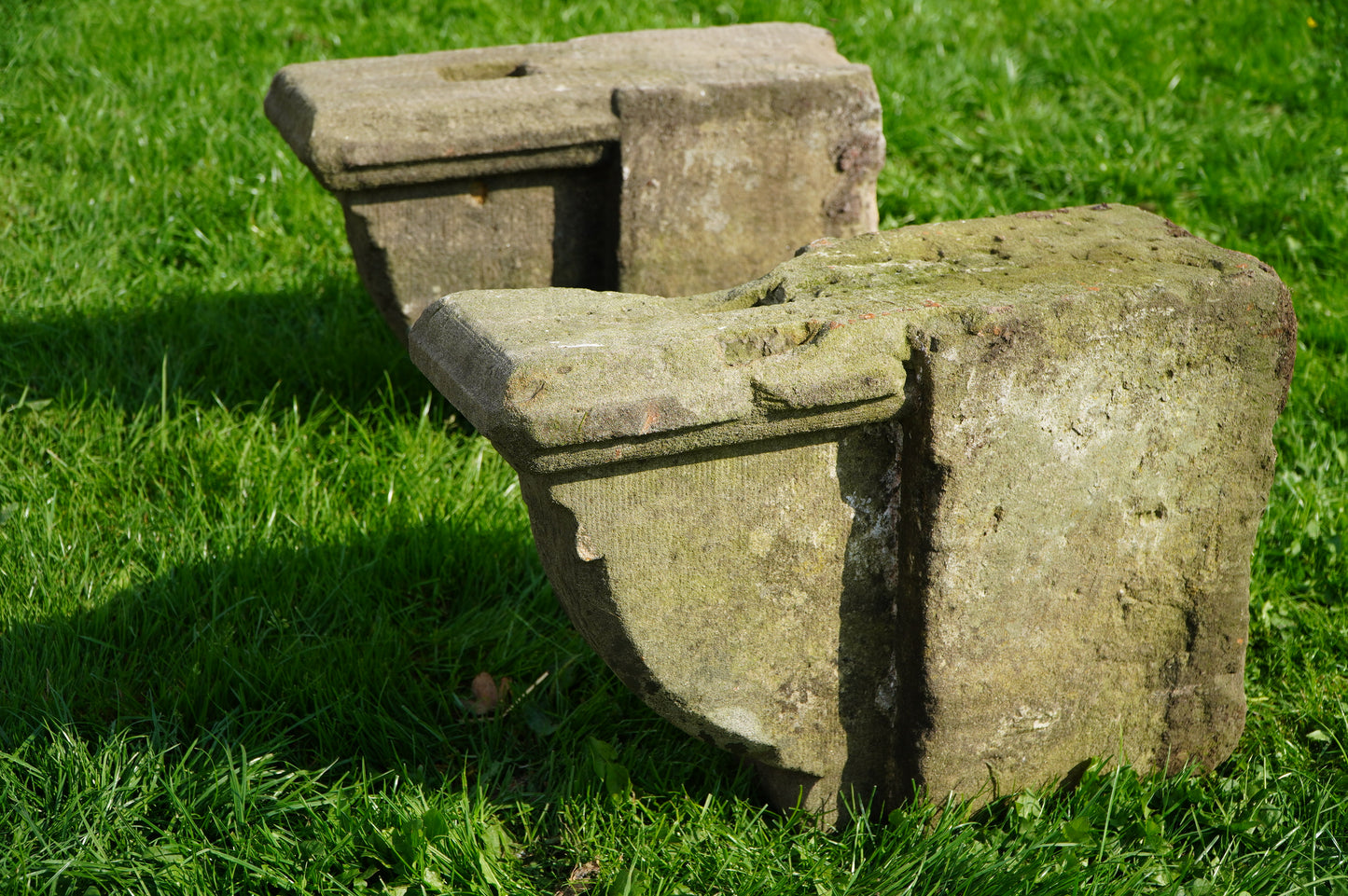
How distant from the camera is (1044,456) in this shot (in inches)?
73.5

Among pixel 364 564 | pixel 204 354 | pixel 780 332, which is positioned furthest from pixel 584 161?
pixel 780 332

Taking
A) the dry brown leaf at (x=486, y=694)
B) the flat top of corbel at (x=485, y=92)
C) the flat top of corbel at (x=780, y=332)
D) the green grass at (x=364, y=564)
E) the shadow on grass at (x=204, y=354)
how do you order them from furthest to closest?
the shadow on grass at (x=204, y=354) < the flat top of corbel at (x=485, y=92) < the dry brown leaf at (x=486, y=694) < the green grass at (x=364, y=564) < the flat top of corbel at (x=780, y=332)

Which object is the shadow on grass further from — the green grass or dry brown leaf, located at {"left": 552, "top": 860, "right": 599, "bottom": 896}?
dry brown leaf, located at {"left": 552, "top": 860, "right": 599, "bottom": 896}

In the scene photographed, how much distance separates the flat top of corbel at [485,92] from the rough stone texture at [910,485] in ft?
3.91

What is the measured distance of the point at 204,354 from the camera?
3598 millimetres

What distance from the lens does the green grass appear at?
6.70ft

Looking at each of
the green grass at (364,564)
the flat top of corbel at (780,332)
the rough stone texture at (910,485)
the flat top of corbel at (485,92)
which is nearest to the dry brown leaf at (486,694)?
the green grass at (364,564)

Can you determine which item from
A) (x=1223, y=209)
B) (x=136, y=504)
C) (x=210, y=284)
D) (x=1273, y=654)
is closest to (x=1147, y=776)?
(x=1273, y=654)

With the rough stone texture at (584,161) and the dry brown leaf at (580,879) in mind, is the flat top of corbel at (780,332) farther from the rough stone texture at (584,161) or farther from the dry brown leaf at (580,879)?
the rough stone texture at (584,161)

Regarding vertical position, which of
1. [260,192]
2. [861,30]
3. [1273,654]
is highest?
[861,30]

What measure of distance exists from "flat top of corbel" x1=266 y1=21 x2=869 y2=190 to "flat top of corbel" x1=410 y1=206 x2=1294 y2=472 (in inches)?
46.4

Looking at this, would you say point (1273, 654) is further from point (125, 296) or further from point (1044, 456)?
point (125, 296)

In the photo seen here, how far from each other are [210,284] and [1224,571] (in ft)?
10.7

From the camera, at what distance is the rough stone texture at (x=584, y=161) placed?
300cm
